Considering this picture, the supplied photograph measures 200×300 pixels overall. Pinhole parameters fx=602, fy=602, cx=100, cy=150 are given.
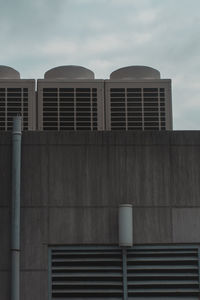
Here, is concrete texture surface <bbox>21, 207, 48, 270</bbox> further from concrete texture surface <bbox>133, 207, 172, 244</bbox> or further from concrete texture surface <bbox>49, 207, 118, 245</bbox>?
concrete texture surface <bbox>133, 207, 172, 244</bbox>

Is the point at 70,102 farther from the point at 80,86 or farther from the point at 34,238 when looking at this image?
the point at 34,238

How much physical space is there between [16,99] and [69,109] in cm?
418

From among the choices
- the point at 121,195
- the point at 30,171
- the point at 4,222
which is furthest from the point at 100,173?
the point at 4,222

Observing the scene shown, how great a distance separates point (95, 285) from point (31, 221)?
1.64 meters

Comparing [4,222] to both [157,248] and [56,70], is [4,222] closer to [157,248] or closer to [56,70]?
[157,248]

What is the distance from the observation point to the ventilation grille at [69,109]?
A: 151ft

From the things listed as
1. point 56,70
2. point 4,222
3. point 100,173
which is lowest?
point 4,222

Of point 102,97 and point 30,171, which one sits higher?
point 102,97

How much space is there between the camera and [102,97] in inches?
1821

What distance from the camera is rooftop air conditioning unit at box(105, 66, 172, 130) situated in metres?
45.7

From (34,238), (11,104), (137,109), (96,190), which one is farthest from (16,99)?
(34,238)

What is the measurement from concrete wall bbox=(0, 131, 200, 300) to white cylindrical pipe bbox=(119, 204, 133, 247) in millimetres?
269

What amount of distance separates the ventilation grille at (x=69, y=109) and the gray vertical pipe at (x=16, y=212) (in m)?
34.5

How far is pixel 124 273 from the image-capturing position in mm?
10898
